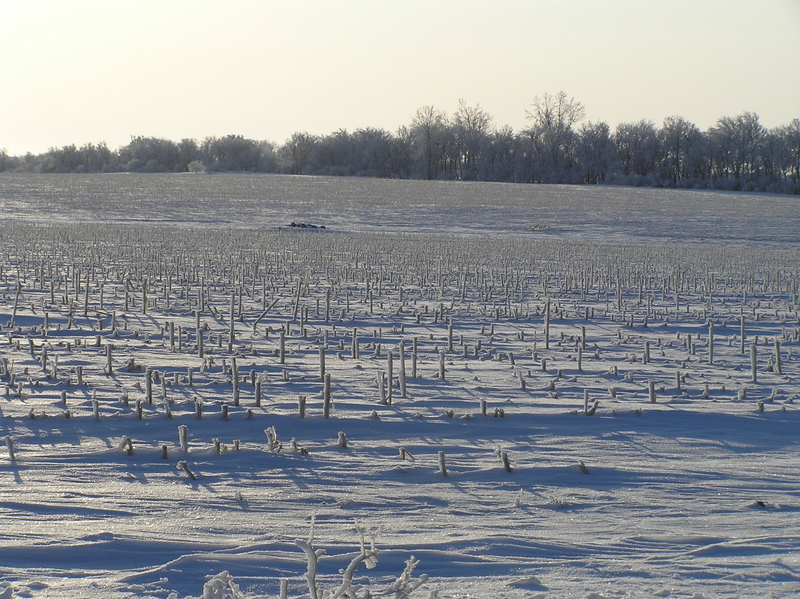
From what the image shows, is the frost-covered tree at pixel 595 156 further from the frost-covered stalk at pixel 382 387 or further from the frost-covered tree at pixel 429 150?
the frost-covered stalk at pixel 382 387

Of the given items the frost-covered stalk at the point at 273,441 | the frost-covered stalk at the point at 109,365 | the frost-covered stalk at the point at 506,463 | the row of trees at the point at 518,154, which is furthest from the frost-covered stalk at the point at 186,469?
the row of trees at the point at 518,154

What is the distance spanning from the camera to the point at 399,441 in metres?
6.23

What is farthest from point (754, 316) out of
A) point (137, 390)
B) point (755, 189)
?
point (755, 189)

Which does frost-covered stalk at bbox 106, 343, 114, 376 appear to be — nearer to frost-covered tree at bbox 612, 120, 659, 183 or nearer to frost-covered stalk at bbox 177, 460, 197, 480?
frost-covered stalk at bbox 177, 460, 197, 480

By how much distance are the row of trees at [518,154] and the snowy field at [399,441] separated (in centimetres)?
6742

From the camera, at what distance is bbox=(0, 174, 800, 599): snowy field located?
3992mm

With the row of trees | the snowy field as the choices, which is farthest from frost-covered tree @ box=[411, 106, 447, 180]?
the snowy field

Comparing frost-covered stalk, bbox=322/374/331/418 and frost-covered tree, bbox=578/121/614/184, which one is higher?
frost-covered tree, bbox=578/121/614/184

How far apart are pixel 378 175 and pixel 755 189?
38932mm

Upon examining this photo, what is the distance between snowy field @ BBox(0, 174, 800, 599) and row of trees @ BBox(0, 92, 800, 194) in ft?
221

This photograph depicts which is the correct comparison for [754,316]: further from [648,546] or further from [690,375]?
[648,546]

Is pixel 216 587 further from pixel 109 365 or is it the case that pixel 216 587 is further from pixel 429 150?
pixel 429 150

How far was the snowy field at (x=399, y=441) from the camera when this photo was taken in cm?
399

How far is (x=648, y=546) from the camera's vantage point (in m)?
4.32
